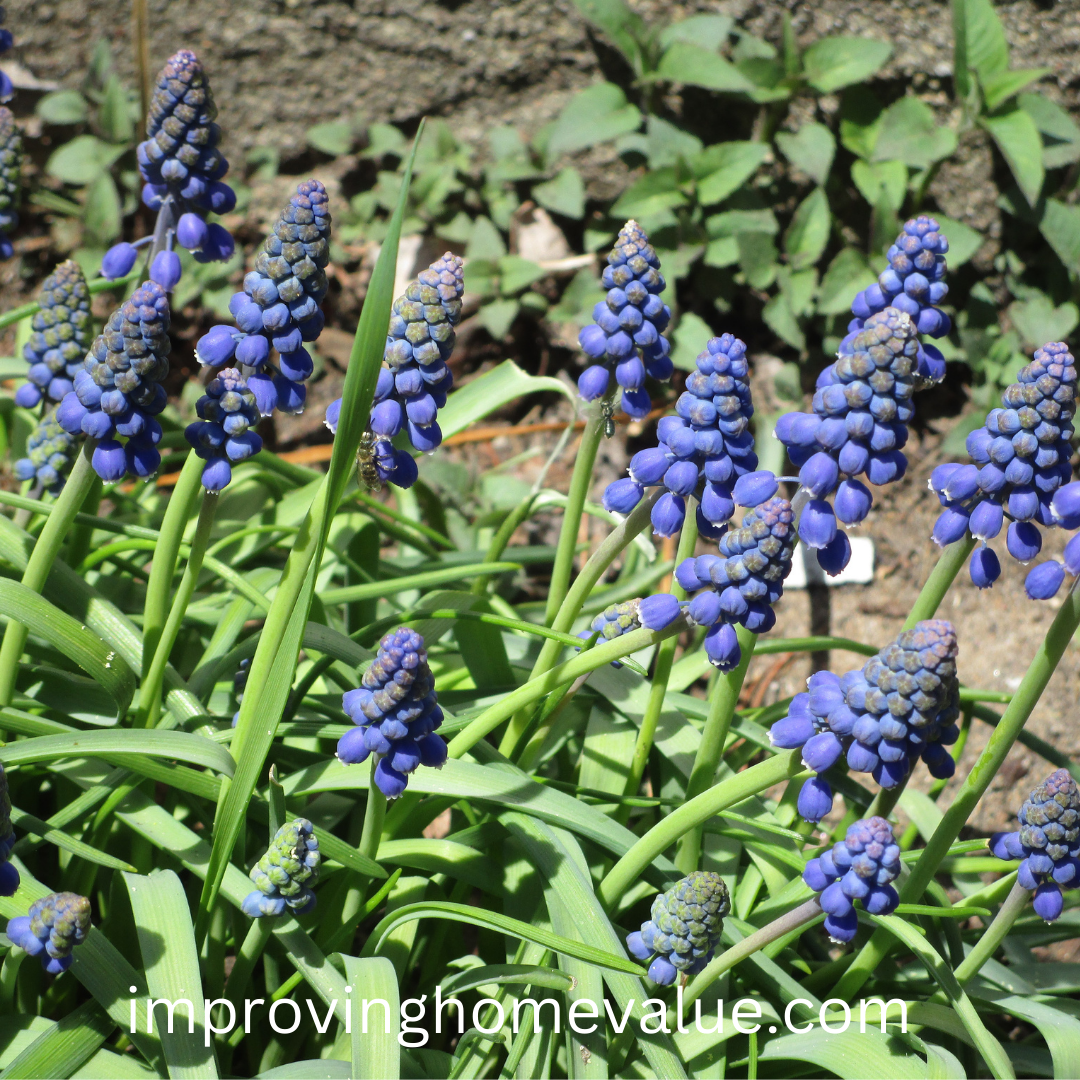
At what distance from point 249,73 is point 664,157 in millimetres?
2696

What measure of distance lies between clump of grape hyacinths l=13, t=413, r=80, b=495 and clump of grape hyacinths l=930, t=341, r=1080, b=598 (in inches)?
115

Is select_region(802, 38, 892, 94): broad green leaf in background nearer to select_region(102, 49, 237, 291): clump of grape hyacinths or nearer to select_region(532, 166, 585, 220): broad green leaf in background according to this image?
select_region(532, 166, 585, 220): broad green leaf in background

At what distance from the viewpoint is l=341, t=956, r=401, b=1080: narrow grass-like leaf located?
2.67m

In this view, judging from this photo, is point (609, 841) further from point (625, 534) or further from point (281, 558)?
point (281, 558)

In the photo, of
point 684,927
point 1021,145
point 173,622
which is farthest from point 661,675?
point 1021,145

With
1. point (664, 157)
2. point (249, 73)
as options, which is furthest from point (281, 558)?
point (249, 73)

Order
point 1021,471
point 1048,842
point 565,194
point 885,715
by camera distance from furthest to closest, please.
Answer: point 565,194 → point 1048,842 → point 1021,471 → point 885,715

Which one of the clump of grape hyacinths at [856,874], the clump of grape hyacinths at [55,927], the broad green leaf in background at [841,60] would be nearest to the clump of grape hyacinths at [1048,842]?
the clump of grape hyacinths at [856,874]

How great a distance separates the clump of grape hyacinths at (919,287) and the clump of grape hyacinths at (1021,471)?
345mm

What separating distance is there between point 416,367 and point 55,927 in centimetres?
157

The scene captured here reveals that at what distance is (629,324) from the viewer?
9.96 feet

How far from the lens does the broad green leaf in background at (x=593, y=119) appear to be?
5.85 m

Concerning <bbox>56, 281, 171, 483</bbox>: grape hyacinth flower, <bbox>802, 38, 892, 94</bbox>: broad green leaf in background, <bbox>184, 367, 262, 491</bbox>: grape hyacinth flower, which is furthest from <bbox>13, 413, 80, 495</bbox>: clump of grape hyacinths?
<bbox>802, 38, 892, 94</bbox>: broad green leaf in background

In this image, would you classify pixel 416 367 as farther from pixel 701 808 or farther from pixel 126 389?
pixel 701 808
